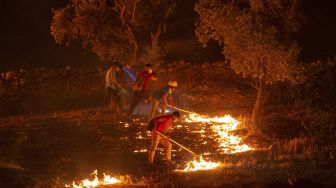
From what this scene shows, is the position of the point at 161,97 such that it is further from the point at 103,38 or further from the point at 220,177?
the point at 103,38

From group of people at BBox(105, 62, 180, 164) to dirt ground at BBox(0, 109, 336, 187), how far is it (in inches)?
24.2

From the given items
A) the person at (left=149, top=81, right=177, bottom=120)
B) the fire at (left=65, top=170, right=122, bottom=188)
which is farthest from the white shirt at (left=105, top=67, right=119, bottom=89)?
the fire at (left=65, top=170, right=122, bottom=188)

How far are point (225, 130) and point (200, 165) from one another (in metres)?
5.10

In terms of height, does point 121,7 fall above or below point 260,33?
above

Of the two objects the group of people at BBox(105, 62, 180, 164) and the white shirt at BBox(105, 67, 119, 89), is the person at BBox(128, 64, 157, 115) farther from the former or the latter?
the white shirt at BBox(105, 67, 119, 89)

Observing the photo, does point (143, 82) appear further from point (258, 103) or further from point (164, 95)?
point (258, 103)

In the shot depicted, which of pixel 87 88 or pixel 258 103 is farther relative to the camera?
pixel 87 88

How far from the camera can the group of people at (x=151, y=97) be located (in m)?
13.7

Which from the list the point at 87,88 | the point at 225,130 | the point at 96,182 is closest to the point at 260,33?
the point at 225,130

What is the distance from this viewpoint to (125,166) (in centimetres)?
1459

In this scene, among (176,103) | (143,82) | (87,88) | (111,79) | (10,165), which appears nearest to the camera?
(10,165)

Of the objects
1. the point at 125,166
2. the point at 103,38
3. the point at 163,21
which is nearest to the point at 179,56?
the point at 163,21

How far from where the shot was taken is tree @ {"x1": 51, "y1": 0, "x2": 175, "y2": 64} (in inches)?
1019

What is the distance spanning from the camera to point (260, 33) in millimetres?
17438
